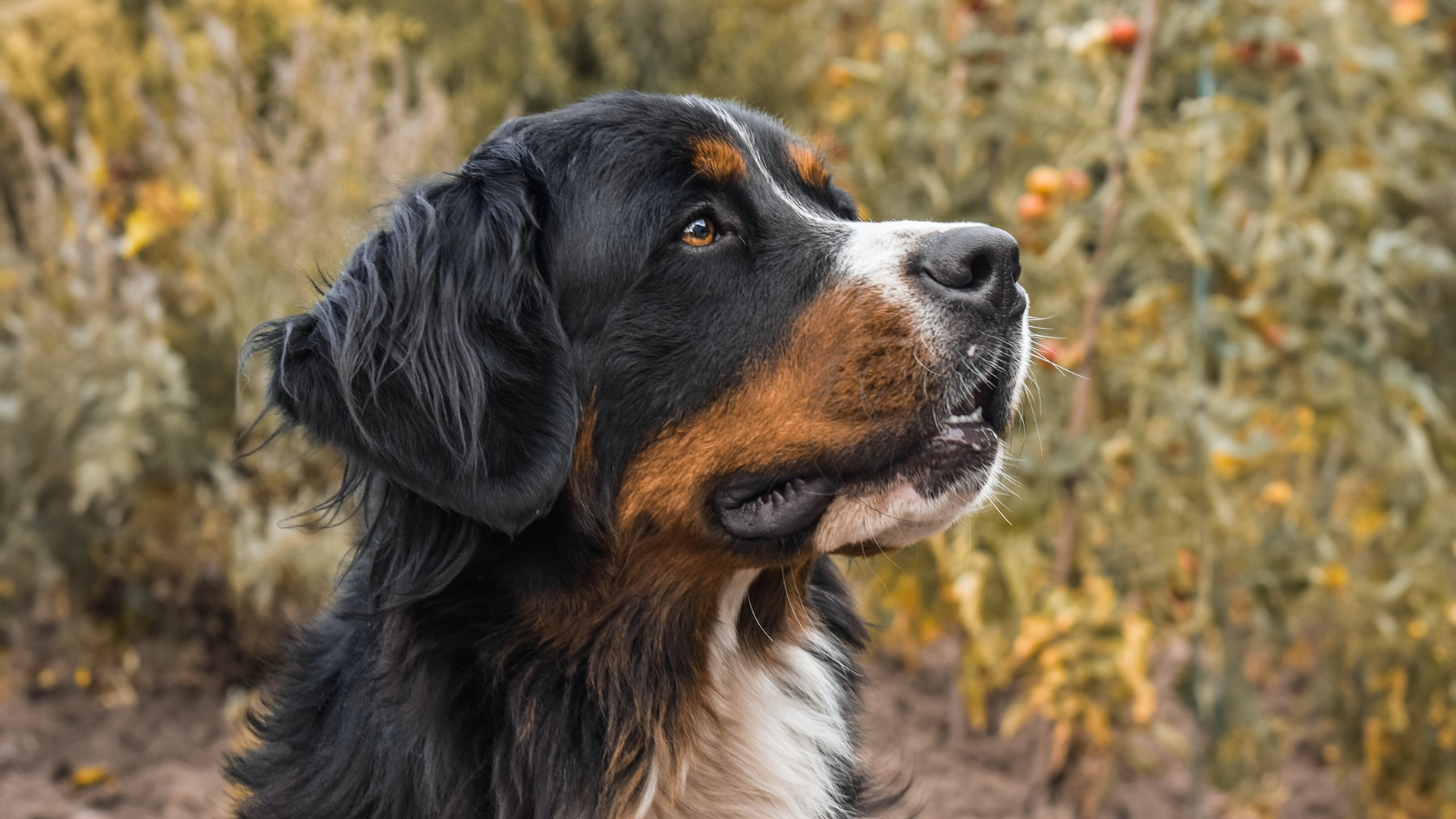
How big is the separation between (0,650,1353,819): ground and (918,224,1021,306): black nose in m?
1.69

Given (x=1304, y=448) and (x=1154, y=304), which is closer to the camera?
(x=1154, y=304)

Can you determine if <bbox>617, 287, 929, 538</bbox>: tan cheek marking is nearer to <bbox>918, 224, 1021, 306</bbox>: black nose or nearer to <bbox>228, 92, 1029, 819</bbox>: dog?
<bbox>228, 92, 1029, 819</bbox>: dog

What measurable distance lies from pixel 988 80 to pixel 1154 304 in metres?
0.91

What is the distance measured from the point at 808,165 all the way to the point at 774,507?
2.70 feet

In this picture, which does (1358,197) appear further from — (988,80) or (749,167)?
(749,167)

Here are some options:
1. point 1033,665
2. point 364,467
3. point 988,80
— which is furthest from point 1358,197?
point 364,467

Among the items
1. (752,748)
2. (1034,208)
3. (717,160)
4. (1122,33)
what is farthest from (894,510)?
(1122,33)

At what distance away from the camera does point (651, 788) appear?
2326 mm

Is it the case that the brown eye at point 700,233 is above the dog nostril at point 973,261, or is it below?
above

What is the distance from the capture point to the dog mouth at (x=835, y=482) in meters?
2.21

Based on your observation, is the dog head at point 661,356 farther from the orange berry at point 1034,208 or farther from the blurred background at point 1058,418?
the orange berry at point 1034,208

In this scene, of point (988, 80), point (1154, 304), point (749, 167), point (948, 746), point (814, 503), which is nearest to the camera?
point (814, 503)

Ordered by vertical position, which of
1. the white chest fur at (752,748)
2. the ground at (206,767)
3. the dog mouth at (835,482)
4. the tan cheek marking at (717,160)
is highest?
the tan cheek marking at (717,160)

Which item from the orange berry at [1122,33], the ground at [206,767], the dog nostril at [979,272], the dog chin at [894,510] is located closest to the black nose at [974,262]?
the dog nostril at [979,272]
